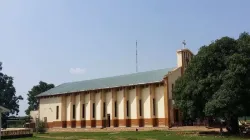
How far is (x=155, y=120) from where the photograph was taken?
149ft

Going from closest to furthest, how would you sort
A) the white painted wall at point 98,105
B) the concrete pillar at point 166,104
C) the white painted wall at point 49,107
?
the concrete pillar at point 166,104, the white painted wall at point 98,105, the white painted wall at point 49,107

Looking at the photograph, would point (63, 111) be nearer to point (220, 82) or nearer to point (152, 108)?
point (152, 108)

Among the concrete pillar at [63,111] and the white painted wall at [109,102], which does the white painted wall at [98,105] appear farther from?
the concrete pillar at [63,111]

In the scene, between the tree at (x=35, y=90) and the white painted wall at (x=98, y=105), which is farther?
the tree at (x=35, y=90)

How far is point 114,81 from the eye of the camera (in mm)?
52875

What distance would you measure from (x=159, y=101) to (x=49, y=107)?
903 inches

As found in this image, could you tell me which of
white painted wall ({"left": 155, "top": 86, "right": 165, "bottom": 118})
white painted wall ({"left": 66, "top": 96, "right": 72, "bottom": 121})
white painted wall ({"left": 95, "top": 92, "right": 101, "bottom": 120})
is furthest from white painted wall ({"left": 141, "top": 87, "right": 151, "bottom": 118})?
white painted wall ({"left": 66, "top": 96, "right": 72, "bottom": 121})

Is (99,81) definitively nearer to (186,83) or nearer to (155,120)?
(155,120)

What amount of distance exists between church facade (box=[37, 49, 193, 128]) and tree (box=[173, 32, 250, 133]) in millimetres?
9298

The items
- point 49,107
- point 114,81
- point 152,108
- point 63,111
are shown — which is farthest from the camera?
point 49,107

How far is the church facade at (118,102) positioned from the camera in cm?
4534

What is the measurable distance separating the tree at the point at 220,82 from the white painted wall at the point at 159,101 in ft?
29.0

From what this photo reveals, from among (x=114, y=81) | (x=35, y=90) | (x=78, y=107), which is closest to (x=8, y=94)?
(x=35, y=90)

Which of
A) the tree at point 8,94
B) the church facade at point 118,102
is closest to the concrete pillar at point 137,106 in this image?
the church facade at point 118,102
